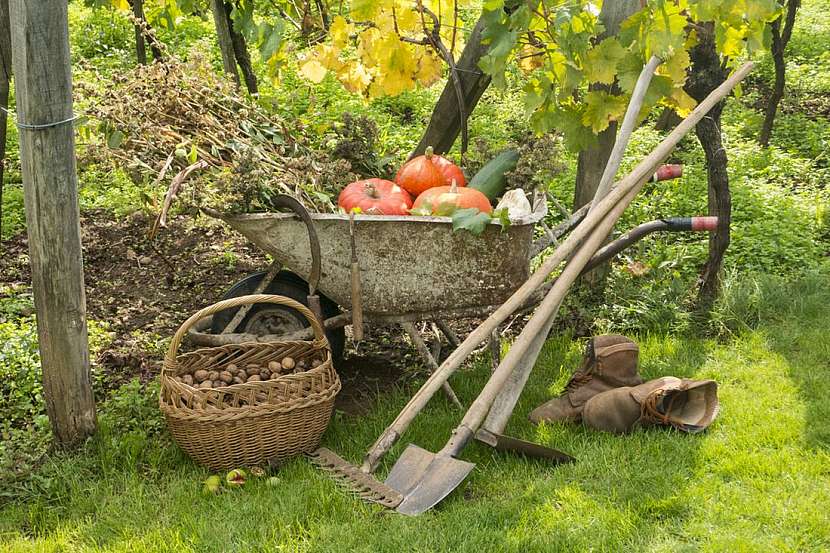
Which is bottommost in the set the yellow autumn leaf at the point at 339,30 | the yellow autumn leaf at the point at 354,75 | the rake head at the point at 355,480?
the rake head at the point at 355,480

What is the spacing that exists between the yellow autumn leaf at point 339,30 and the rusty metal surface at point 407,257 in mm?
1074

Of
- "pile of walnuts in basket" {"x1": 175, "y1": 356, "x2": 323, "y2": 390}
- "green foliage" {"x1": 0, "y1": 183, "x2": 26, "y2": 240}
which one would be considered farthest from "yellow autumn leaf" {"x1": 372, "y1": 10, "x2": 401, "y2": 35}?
"green foliage" {"x1": 0, "y1": 183, "x2": 26, "y2": 240}

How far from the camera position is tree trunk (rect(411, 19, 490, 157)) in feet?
15.5

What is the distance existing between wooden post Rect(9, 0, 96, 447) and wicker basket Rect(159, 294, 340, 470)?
13.8 inches

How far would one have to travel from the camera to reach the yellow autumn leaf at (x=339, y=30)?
161 inches

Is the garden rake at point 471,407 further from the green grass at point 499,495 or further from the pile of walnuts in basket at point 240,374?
the pile of walnuts in basket at point 240,374

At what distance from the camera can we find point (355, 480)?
3.14 m

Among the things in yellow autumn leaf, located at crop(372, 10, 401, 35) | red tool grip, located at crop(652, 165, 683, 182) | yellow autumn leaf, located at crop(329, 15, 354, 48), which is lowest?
red tool grip, located at crop(652, 165, 683, 182)

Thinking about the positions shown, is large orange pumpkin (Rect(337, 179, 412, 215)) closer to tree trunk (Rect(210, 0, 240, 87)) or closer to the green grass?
the green grass

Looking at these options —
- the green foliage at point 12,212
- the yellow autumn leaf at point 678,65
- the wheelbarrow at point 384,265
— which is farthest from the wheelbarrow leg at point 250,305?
the green foliage at point 12,212

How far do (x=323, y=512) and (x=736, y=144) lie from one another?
195 inches

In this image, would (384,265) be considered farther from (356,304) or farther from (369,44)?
(369,44)

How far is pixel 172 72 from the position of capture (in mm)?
3752

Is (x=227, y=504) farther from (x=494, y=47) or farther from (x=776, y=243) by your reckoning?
(x=776, y=243)
